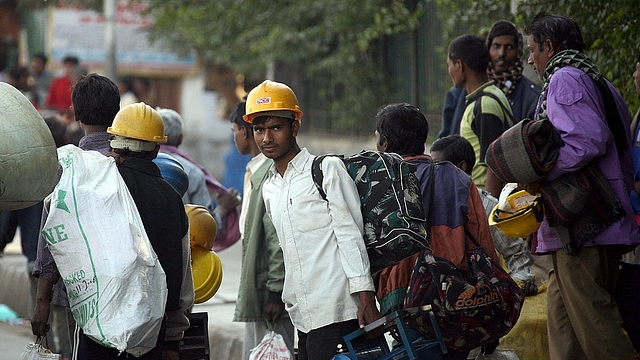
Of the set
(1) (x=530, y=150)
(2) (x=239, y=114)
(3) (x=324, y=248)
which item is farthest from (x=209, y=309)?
(1) (x=530, y=150)

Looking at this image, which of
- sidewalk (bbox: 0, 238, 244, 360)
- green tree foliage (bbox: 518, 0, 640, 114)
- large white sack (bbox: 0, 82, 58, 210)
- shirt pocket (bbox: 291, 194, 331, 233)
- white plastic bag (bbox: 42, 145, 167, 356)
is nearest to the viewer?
large white sack (bbox: 0, 82, 58, 210)

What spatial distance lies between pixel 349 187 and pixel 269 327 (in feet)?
4.71

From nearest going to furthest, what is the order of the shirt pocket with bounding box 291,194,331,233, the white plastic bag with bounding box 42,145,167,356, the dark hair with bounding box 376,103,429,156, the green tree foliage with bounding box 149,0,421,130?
the white plastic bag with bounding box 42,145,167,356 < the shirt pocket with bounding box 291,194,331,233 < the dark hair with bounding box 376,103,429,156 < the green tree foliage with bounding box 149,0,421,130

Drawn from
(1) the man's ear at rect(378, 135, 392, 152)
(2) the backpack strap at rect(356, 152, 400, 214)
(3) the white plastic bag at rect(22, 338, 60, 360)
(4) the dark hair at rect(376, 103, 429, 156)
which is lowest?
(3) the white plastic bag at rect(22, 338, 60, 360)

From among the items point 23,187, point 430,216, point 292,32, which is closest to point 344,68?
point 292,32

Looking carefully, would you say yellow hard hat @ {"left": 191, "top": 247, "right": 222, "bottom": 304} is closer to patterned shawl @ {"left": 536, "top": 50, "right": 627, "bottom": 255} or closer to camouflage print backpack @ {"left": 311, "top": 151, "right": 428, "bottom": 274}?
camouflage print backpack @ {"left": 311, "top": 151, "right": 428, "bottom": 274}

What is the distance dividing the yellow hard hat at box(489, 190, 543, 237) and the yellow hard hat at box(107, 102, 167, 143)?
5.41ft

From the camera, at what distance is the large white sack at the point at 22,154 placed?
11.0 ft

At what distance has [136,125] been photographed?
4301 millimetres

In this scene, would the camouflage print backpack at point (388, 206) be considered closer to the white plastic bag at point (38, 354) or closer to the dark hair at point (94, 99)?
the dark hair at point (94, 99)

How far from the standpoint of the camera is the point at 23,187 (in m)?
3.42

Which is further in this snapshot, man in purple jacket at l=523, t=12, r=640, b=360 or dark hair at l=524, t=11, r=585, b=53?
dark hair at l=524, t=11, r=585, b=53

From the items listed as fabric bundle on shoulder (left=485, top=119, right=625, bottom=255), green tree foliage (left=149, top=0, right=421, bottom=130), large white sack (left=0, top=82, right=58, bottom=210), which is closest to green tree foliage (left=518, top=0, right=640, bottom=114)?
fabric bundle on shoulder (left=485, top=119, right=625, bottom=255)

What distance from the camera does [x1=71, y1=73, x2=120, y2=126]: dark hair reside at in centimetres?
443
